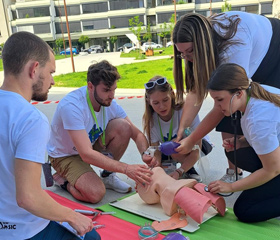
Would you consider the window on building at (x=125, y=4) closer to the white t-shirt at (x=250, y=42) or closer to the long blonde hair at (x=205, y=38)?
the white t-shirt at (x=250, y=42)

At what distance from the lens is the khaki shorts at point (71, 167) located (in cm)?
259

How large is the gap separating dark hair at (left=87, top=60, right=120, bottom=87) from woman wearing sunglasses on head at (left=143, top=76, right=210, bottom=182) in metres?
0.32

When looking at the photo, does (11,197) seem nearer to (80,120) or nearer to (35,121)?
(35,121)

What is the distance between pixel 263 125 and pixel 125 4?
1718 inches

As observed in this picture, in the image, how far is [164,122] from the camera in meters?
2.73

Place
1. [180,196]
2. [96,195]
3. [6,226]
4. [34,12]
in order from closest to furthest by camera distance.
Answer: [6,226] → [180,196] → [96,195] → [34,12]

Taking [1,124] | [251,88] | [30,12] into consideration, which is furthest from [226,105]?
[30,12]

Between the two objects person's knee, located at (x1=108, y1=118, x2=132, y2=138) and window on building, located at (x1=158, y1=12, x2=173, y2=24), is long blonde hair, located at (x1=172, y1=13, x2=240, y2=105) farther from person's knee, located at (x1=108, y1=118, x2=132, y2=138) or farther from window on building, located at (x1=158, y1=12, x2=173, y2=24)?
window on building, located at (x1=158, y1=12, x2=173, y2=24)

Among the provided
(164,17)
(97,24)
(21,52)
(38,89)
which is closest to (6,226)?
(38,89)

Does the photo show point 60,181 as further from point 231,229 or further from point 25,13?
point 25,13

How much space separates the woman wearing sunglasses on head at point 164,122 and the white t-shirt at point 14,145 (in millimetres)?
1262

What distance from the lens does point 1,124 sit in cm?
128

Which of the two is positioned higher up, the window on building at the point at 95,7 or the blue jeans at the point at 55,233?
the window on building at the point at 95,7

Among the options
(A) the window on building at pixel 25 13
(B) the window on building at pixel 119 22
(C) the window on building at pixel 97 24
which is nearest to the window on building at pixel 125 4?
(B) the window on building at pixel 119 22
